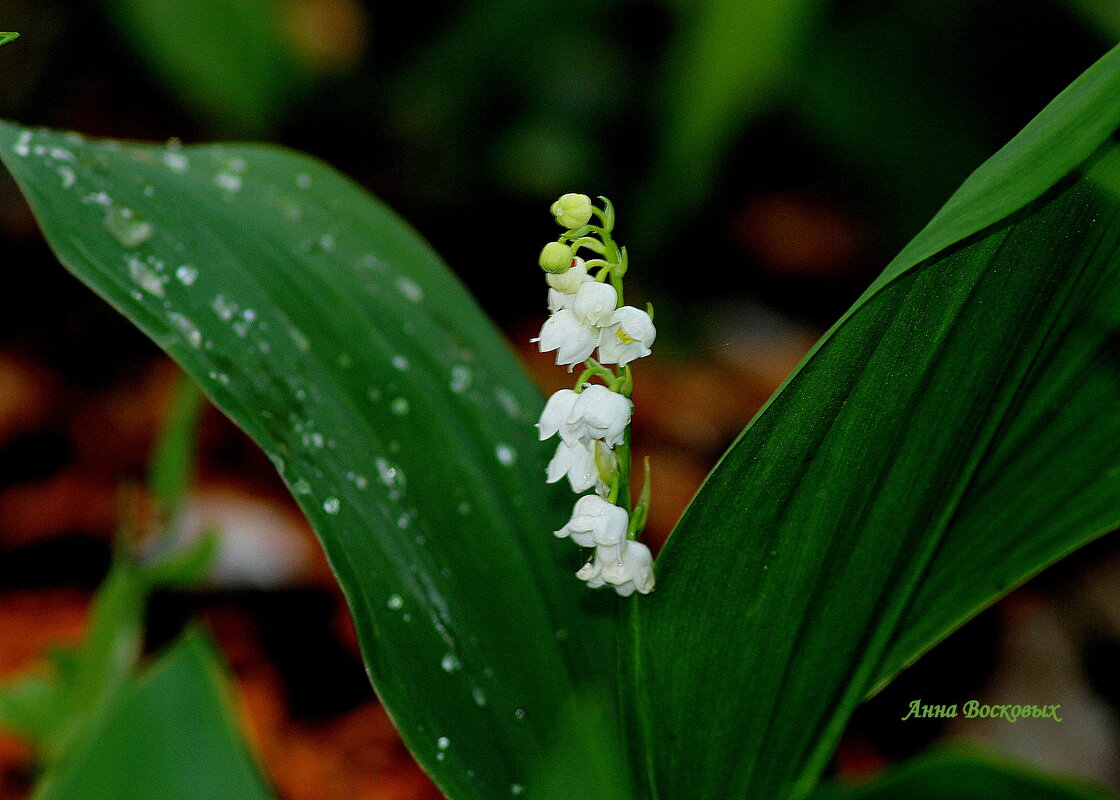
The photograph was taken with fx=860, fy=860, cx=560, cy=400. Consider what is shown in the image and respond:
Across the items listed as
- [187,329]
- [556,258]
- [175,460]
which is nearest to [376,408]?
[187,329]

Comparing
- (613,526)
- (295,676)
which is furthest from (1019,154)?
(295,676)

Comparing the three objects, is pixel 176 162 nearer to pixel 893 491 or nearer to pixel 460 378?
pixel 460 378

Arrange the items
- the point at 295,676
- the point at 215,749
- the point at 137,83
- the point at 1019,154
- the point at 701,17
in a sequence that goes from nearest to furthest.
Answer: the point at 1019,154 < the point at 215,749 < the point at 295,676 < the point at 701,17 < the point at 137,83

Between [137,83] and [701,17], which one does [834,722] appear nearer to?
[701,17]

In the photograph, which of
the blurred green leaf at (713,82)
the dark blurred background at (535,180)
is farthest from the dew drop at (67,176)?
the blurred green leaf at (713,82)

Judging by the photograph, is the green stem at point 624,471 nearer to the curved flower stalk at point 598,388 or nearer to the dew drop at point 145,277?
the curved flower stalk at point 598,388

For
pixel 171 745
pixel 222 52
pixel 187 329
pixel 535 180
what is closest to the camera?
pixel 187 329
